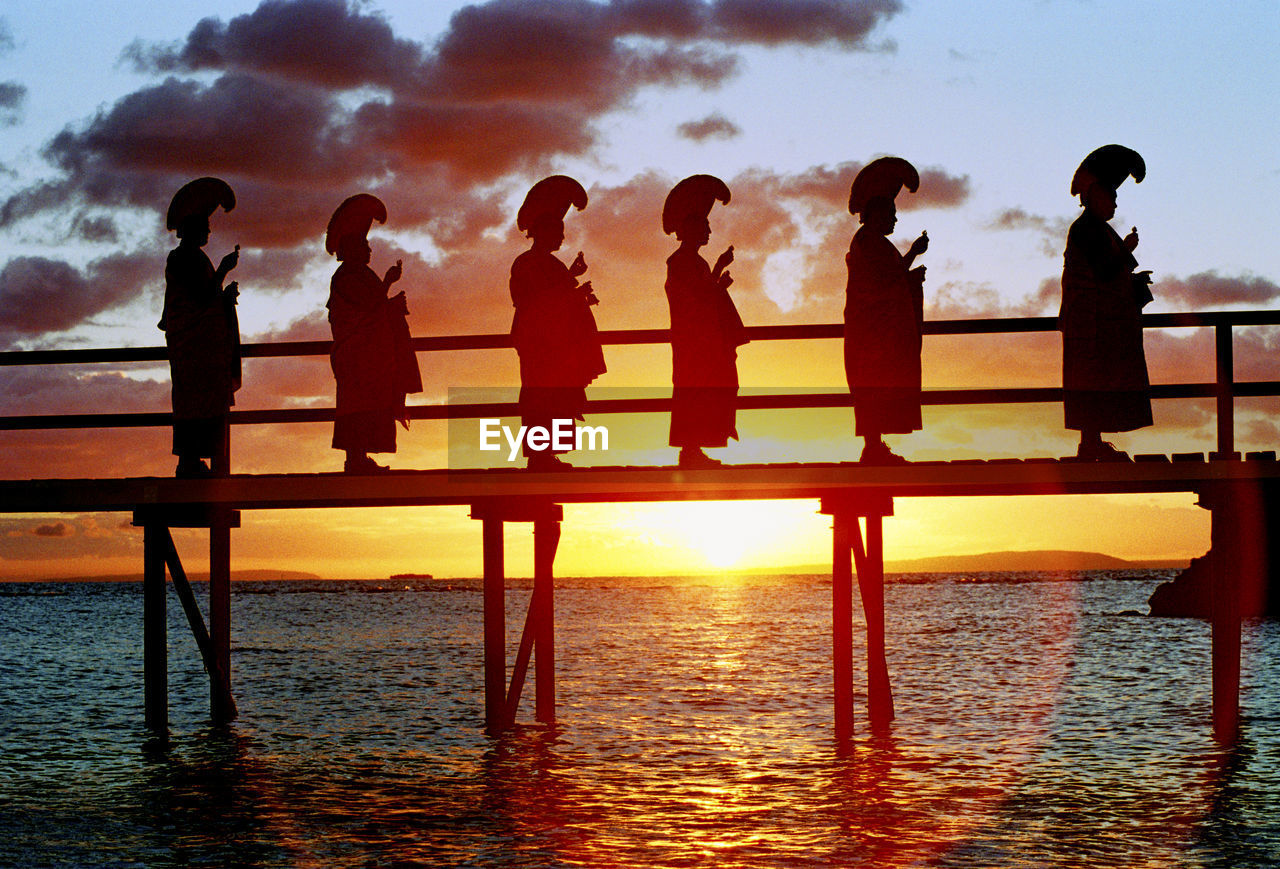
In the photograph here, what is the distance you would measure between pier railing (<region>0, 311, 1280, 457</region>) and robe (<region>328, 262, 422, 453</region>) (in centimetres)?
30

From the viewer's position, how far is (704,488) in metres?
10.1

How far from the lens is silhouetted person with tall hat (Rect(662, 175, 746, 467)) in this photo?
408 inches

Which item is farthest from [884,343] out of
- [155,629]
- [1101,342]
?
[155,629]

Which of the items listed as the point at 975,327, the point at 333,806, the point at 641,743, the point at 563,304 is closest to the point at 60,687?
the point at 641,743

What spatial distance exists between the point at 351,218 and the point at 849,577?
15.9 feet

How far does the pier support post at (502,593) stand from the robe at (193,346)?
7.40 feet

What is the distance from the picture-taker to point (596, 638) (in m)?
39.4

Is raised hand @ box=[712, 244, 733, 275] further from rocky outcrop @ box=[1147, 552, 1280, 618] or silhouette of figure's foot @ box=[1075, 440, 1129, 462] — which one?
rocky outcrop @ box=[1147, 552, 1280, 618]

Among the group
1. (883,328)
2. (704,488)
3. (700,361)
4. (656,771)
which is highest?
(883,328)

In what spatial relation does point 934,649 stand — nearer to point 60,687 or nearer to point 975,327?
point 60,687

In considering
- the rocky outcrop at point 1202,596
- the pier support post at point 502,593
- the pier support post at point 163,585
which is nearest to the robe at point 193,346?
the pier support post at point 163,585

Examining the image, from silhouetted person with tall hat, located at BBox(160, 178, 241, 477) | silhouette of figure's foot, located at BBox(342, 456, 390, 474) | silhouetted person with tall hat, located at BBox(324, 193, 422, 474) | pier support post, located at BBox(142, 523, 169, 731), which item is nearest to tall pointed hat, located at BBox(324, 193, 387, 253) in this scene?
silhouetted person with tall hat, located at BBox(324, 193, 422, 474)

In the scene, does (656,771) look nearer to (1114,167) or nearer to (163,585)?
(163,585)

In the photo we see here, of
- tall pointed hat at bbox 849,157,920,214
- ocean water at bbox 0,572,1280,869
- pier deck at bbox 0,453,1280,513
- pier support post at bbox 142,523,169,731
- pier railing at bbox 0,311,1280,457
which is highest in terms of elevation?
tall pointed hat at bbox 849,157,920,214
